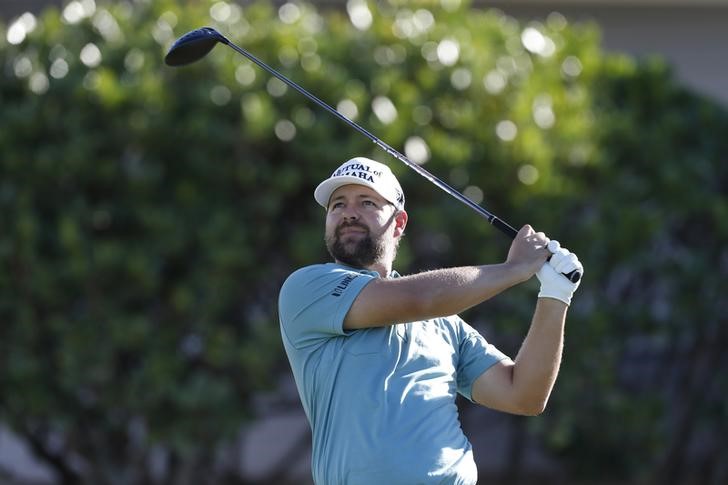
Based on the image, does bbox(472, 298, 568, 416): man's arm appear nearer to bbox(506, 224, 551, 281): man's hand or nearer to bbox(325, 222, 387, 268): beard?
bbox(506, 224, 551, 281): man's hand

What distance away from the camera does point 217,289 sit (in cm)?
772

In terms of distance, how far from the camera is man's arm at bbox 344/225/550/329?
381cm

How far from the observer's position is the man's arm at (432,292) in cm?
381

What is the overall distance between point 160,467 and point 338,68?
321cm

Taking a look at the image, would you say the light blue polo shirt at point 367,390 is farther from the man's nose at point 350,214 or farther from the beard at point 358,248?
the man's nose at point 350,214

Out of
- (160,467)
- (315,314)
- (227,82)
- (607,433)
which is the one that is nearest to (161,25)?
(227,82)

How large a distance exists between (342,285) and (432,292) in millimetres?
321

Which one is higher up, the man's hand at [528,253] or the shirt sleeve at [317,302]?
the man's hand at [528,253]

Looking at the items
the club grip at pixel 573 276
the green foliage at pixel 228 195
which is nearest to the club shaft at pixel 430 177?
the club grip at pixel 573 276

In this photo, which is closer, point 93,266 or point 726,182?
point 93,266

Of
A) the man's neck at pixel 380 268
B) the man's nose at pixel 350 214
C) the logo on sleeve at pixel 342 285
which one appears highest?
the man's nose at pixel 350 214

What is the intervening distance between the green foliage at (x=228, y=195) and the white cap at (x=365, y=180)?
335 centimetres

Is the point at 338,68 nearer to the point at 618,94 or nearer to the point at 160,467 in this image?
the point at 618,94

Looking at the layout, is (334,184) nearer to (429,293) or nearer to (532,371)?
(429,293)
